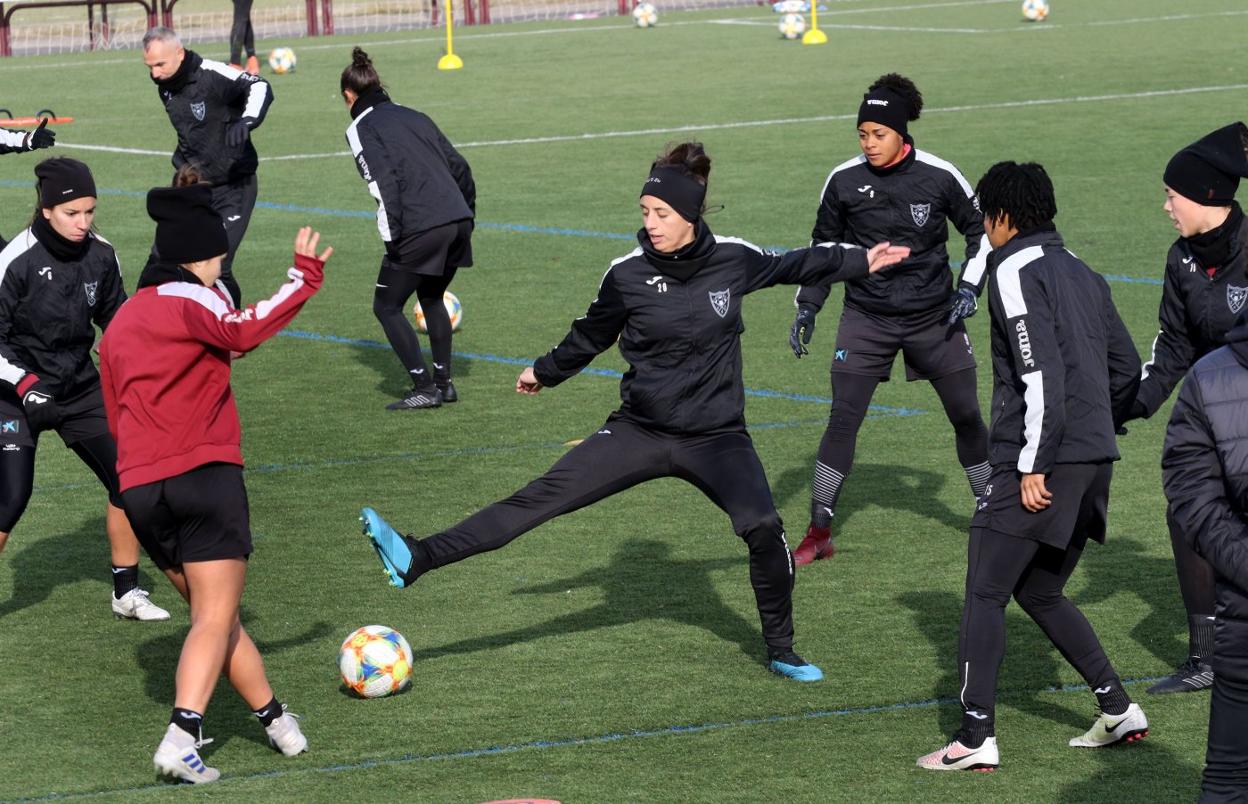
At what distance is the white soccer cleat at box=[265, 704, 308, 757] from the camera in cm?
705

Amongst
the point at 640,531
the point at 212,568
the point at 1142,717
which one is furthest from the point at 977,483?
the point at 212,568

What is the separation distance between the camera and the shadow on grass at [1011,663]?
736 centimetres

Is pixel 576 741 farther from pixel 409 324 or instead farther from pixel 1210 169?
pixel 409 324

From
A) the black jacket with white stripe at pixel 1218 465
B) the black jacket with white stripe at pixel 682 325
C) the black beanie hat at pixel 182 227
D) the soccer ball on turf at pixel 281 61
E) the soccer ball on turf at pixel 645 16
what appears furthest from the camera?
the soccer ball on turf at pixel 645 16

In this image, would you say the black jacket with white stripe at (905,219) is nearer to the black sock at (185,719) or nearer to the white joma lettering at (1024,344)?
the white joma lettering at (1024,344)

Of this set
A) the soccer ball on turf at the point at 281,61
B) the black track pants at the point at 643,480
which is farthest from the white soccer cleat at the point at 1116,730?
the soccer ball on turf at the point at 281,61

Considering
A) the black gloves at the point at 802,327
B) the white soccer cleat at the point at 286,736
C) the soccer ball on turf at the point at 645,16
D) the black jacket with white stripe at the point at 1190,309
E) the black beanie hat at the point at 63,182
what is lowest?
the soccer ball on turf at the point at 645,16

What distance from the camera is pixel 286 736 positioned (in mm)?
7055

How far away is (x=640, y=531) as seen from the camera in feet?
33.0

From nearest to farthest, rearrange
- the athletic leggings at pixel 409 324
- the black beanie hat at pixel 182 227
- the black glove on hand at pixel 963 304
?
the black beanie hat at pixel 182 227, the black glove on hand at pixel 963 304, the athletic leggings at pixel 409 324

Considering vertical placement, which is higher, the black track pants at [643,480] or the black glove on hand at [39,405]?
the black glove on hand at [39,405]

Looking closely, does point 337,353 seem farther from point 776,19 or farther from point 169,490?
point 776,19

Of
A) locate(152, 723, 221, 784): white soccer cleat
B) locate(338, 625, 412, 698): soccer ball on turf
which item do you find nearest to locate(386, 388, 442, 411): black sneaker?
locate(338, 625, 412, 698): soccer ball on turf

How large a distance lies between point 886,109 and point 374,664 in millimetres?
3767
